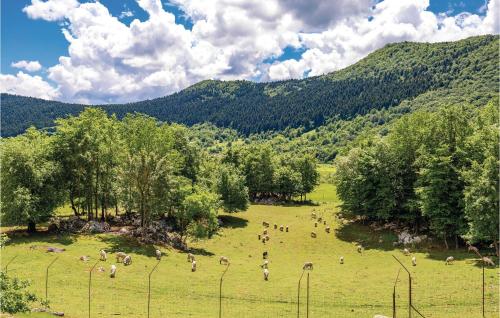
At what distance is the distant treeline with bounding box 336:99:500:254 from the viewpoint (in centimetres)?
4484

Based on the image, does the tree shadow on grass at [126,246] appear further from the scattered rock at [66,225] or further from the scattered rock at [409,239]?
the scattered rock at [409,239]

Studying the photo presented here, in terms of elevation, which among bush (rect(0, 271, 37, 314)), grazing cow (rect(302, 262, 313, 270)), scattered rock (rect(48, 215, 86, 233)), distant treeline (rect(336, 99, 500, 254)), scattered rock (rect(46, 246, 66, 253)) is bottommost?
grazing cow (rect(302, 262, 313, 270))

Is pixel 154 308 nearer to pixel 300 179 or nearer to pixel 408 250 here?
pixel 408 250

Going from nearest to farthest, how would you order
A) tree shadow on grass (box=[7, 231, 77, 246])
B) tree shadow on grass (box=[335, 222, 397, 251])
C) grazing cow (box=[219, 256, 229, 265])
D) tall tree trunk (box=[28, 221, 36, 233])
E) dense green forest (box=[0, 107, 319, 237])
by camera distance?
tree shadow on grass (box=[7, 231, 77, 246]) < grazing cow (box=[219, 256, 229, 265]) < dense green forest (box=[0, 107, 319, 237]) < tall tree trunk (box=[28, 221, 36, 233]) < tree shadow on grass (box=[335, 222, 397, 251])

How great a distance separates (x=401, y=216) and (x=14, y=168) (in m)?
58.5

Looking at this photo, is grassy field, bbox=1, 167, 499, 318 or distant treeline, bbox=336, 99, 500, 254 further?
distant treeline, bbox=336, 99, 500, 254

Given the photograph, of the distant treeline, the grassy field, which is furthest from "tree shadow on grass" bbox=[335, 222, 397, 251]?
the distant treeline

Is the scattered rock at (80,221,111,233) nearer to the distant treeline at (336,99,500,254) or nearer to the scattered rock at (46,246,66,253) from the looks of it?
the scattered rock at (46,246,66,253)

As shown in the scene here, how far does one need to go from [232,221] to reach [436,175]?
41450 mm

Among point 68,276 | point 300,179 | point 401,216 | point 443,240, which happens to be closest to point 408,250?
point 443,240

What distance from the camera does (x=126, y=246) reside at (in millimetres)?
50812

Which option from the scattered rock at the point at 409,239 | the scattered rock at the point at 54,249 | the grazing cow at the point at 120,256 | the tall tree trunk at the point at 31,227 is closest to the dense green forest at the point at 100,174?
the tall tree trunk at the point at 31,227

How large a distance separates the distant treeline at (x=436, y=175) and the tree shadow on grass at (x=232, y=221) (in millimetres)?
20908

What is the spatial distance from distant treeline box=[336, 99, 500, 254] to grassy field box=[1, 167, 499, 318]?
4910 millimetres
